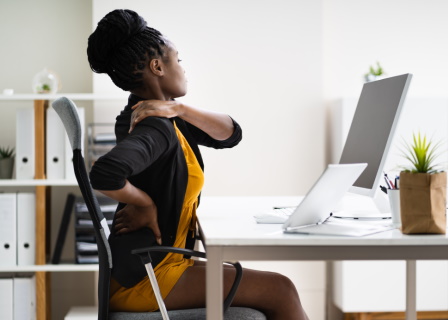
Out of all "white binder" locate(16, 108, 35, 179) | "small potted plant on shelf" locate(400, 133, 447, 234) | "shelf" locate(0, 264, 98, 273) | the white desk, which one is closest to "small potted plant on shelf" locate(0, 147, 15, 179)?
"white binder" locate(16, 108, 35, 179)

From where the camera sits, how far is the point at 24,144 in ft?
12.1

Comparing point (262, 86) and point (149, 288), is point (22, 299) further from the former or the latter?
point (149, 288)

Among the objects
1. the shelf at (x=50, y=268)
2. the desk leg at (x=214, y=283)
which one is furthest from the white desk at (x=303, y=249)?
the shelf at (x=50, y=268)

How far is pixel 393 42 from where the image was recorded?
4254 millimetres

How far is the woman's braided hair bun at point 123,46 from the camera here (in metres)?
1.82

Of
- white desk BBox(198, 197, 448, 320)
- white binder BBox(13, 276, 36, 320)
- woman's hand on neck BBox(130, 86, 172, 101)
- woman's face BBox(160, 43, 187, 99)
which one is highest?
woman's face BBox(160, 43, 187, 99)

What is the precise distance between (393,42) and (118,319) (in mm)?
3133

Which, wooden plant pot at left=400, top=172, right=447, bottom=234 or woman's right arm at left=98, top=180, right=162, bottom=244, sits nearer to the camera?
Answer: wooden plant pot at left=400, top=172, right=447, bottom=234

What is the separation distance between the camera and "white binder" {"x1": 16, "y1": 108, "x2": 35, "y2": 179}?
367cm

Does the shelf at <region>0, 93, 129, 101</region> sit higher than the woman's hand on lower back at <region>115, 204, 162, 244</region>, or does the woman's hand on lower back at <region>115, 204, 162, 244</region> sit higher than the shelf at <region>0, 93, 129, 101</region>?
the shelf at <region>0, 93, 129, 101</region>

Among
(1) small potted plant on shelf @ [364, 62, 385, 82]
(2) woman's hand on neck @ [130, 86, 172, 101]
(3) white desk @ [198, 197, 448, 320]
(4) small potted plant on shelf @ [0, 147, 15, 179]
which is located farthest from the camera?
(1) small potted plant on shelf @ [364, 62, 385, 82]

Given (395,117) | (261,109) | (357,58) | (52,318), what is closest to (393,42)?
(357,58)

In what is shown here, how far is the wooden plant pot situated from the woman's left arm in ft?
2.14

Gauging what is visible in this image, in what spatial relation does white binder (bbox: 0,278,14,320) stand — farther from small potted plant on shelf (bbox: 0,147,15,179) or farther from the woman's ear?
the woman's ear
